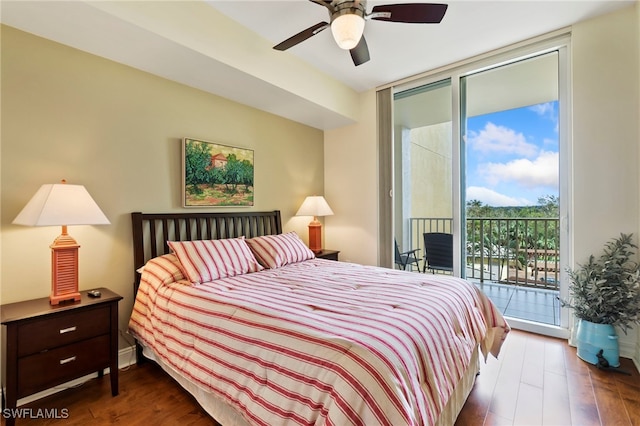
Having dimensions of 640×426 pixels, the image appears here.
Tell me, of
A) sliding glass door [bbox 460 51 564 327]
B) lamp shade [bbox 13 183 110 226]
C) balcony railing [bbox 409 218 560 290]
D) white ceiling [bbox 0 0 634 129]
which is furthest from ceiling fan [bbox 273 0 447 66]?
balcony railing [bbox 409 218 560 290]

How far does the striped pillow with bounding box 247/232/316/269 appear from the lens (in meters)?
2.78

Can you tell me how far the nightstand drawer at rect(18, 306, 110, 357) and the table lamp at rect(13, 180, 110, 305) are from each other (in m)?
0.16

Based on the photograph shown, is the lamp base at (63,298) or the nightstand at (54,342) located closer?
the nightstand at (54,342)

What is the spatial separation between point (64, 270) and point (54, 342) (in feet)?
1.43

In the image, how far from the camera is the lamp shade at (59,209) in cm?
173

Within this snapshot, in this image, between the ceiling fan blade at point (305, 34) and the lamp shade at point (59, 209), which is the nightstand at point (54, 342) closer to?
the lamp shade at point (59, 209)

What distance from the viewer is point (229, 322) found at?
1552 mm

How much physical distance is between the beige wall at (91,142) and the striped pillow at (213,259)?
1.81 ft

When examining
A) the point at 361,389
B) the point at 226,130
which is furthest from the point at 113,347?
the point at 226,130

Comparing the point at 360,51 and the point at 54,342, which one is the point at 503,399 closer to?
the point at 360,51

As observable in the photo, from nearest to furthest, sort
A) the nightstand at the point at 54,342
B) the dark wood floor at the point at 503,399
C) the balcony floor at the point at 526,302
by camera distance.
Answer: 1. the nightstand at the point at 54,342
2. the dark wood floor at the point at 503,399
3. the balcony floor at the point at 526,302

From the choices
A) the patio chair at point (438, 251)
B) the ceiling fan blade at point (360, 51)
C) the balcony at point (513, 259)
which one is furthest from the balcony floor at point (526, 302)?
the ceiling fan blade at point (360, 51)

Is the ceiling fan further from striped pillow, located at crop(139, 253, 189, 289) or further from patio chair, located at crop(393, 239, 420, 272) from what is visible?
patio chair, located at crop(393, 239, 420, 272)

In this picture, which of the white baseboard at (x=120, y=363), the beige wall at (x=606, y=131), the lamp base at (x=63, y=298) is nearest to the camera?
the lamp base at (x=63, y=298)
